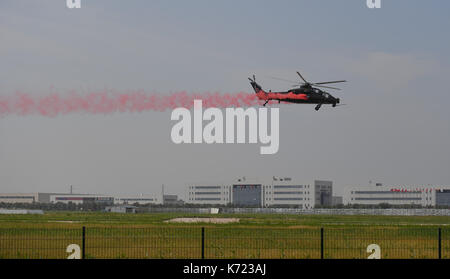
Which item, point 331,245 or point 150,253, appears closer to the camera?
point 150,253

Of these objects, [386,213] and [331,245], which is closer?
[331,245]

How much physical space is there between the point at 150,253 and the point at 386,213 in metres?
→ 129

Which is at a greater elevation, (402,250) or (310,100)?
(310,100)
